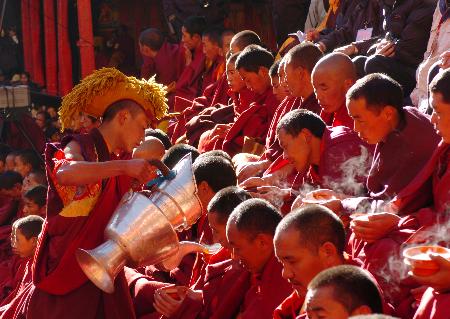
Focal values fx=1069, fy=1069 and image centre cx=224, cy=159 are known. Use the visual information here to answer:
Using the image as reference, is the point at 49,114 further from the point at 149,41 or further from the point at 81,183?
the point at 81,183

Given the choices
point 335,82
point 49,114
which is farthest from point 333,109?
point 49,114

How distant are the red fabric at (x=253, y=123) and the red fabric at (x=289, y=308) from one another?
3366mm

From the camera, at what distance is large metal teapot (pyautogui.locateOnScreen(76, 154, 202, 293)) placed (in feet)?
15.6

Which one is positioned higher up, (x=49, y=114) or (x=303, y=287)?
(x=303, y=287)

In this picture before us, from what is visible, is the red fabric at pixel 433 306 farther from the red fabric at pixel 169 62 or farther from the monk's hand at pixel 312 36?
the red fabric at pixel 169 62

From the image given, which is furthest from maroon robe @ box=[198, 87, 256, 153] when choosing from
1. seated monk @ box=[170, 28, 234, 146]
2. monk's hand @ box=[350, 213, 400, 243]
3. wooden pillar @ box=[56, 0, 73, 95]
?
wooden pillar @ box=[56, 0, 73, 95]

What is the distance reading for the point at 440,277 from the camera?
3.64m

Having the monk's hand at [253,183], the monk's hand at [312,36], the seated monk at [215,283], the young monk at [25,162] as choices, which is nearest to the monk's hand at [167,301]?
the seated monk at [215,283]

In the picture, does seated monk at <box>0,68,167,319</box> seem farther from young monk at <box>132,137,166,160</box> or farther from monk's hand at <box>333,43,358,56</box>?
monk's hand at <box>333,43,358,56</box>

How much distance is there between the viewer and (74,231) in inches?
199

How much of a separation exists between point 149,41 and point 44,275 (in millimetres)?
7460

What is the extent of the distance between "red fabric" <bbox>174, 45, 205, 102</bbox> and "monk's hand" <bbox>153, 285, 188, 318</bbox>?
19.6 feet

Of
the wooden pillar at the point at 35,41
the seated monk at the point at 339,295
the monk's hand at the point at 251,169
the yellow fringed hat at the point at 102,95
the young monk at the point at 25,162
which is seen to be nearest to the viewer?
the seated monk at the point at 339,295

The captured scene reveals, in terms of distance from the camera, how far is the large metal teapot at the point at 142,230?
4746mm
